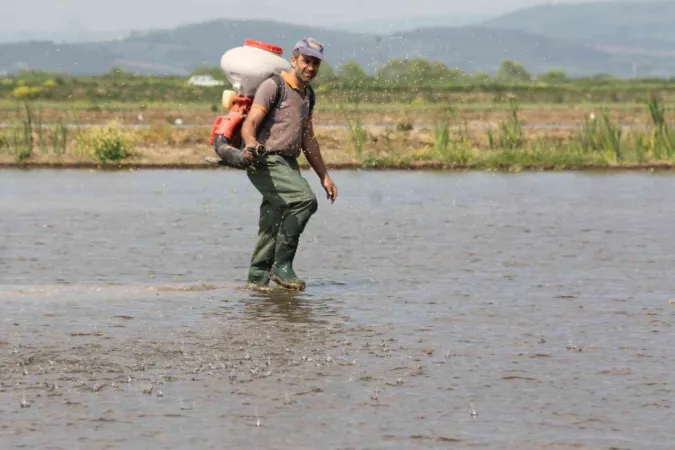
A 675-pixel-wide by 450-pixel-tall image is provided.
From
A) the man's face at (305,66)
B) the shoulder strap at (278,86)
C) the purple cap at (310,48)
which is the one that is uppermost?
the purple cap at (310,48)

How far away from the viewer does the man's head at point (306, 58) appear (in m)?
11.1

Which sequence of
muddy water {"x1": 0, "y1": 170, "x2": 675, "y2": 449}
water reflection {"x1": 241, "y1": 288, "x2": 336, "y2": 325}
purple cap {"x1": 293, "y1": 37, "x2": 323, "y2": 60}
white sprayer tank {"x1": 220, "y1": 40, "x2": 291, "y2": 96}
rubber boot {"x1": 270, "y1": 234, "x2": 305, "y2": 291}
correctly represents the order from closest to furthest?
muddy water {"x1": 0, "y1": 170, "x2": 675, "y2": 449}
water reflection {"x1": 241, "y1": 288, "x2": 336, "y2": 325}
purple cap {"x1": 293, "y1": 37, "x2": 323, "y2": 60}
white sprayer tank {"x1": 220, "y1": 40, "x2": 291, "y2": 96}
rubber boot {"x1": 270, "y1": 234, "x2": 305, "y2": 291}

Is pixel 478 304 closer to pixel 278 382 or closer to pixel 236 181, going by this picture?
pixel 278 382

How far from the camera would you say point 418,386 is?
7.68 metres

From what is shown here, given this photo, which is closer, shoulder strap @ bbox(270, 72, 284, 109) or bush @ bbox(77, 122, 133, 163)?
shoulder strap @ bbox(270, 72, 284, 109)

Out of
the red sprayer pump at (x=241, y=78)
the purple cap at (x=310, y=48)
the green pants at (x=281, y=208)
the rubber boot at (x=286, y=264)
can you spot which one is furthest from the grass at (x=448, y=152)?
the purple cap at (x=310, y=48)

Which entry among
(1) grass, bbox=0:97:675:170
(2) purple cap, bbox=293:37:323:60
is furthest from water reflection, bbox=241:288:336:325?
(1) grass, bbox=0:97:675:170

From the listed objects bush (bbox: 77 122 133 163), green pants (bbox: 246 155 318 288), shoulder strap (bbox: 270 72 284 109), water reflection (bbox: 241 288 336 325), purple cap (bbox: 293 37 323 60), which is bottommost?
bush (bbox: 77 122 133 163)

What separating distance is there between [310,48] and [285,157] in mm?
913

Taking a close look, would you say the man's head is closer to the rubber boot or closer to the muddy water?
the rubber boot

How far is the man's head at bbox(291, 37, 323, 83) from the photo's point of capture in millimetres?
11125

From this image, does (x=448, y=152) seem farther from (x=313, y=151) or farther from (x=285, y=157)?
(x=285, y=157)

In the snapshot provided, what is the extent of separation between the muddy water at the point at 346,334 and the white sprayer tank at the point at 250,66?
1.53 metres

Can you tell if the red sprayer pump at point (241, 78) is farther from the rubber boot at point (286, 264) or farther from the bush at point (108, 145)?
the bush at point (108, 145)
